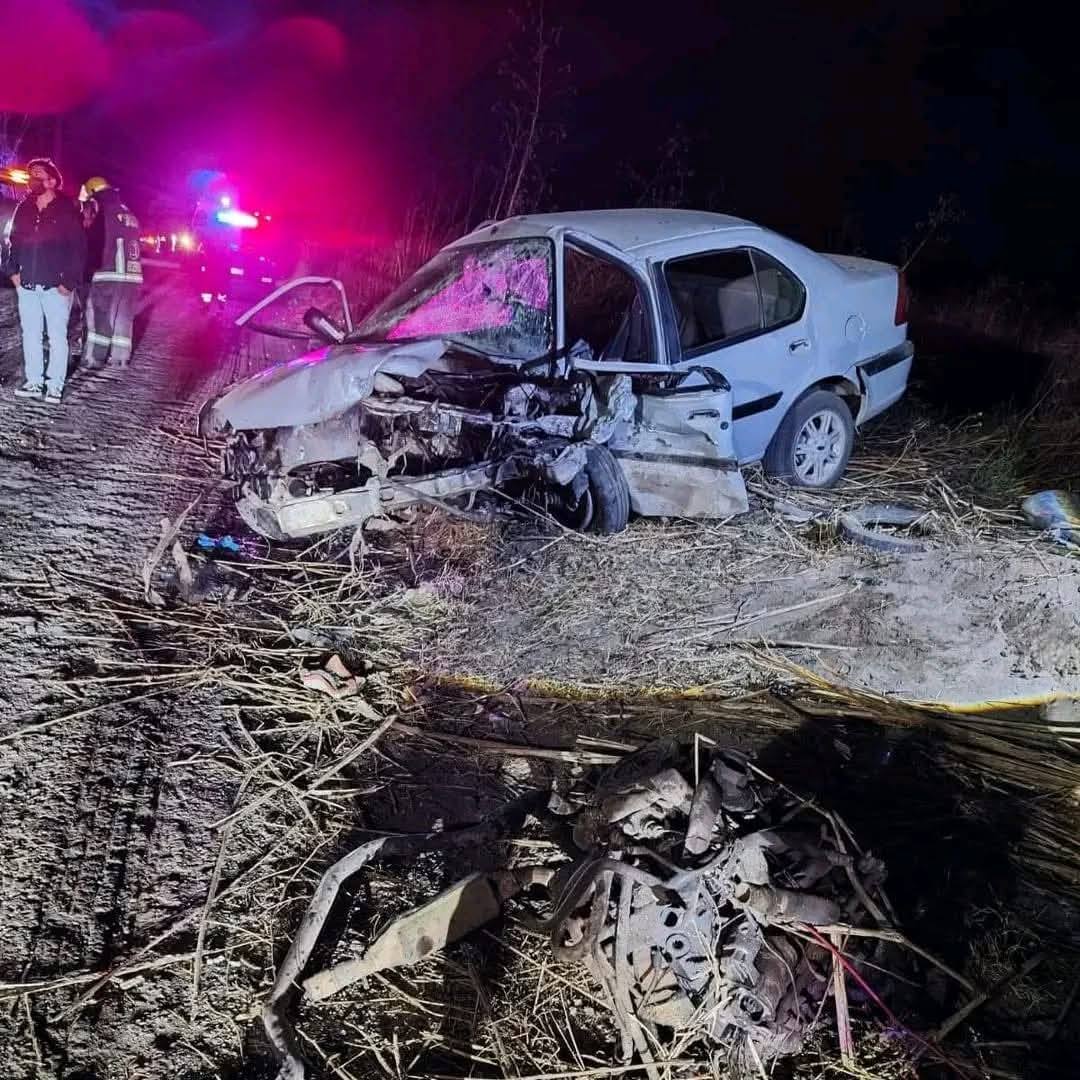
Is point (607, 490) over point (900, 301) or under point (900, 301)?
under

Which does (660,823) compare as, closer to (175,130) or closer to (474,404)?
(474,404)

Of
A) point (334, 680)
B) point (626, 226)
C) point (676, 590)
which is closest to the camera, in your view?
point (334, 680)

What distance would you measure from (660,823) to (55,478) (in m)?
4.44

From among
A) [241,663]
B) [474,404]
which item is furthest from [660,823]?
[474,404]

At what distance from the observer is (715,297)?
5.42 meters

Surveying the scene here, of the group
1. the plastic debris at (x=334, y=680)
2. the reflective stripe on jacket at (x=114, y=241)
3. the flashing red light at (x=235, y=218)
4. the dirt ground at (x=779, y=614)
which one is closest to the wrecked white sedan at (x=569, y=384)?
the dirt ground at (x=779, y=614)

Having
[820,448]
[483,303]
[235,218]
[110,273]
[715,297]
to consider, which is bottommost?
[820,448]

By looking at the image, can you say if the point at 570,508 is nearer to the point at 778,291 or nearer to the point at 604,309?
the point at 604,309

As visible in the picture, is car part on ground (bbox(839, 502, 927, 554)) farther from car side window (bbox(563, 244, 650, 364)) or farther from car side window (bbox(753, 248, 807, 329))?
car side window (bbox(563, 244, 650, 364))

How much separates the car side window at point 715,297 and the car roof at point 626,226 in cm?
20

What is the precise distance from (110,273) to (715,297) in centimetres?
532

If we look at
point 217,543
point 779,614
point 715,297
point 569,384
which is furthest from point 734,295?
point 217,543

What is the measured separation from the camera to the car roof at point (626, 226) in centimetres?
495

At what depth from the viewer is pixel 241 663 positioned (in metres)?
3.75
